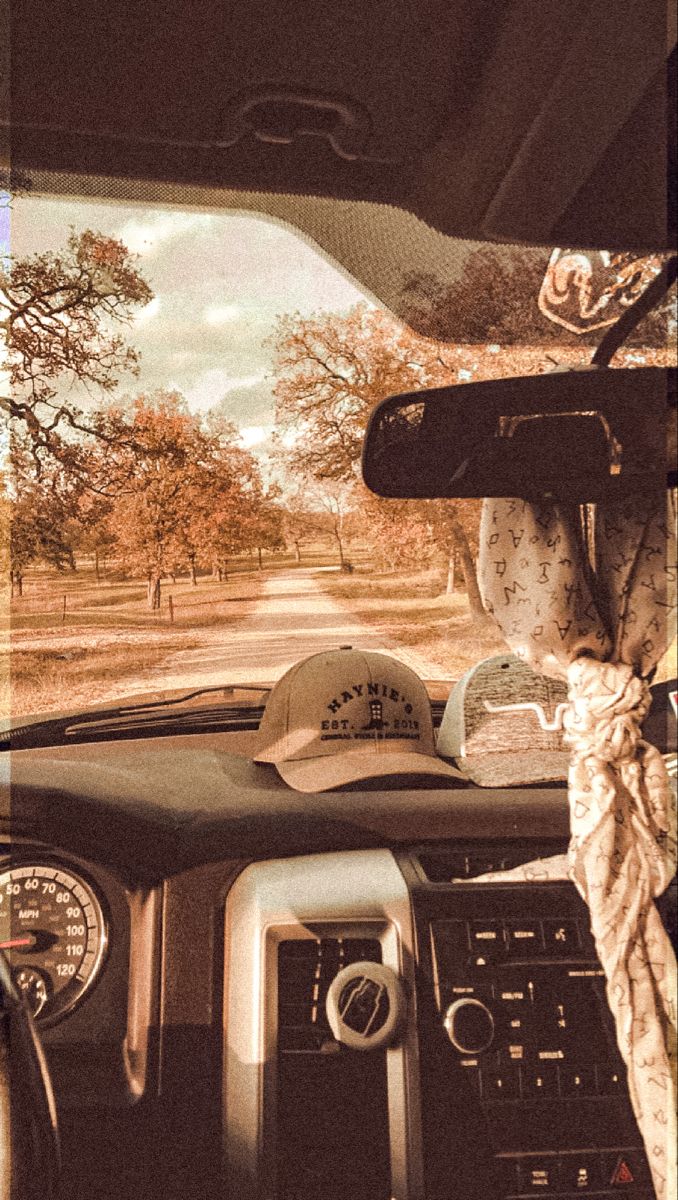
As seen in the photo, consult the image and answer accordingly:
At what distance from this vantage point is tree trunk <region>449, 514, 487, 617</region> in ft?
4.20

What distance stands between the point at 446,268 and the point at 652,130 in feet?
0.86

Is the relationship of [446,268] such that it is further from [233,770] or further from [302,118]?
[233,770]

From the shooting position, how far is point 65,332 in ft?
3.97

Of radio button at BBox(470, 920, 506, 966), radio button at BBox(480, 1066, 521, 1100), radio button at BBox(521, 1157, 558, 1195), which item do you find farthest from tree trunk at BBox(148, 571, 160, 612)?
radio button at BBox(521, 1157, 558, 1195)

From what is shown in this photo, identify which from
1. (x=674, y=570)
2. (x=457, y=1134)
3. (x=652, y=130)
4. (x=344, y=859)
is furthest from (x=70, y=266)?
(x=457, y=1134)

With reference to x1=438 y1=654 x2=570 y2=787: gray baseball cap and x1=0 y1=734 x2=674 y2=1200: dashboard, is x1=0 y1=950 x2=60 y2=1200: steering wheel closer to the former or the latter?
x1=0 y1=734 x2=674 y2=1200: dashboard

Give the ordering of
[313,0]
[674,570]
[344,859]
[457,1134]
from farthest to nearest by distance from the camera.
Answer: [344,859]
[457,1134]
[674,570]
[313,0]

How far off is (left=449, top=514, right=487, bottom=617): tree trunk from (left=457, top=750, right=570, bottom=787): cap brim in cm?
23

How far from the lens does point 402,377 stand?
1252mm

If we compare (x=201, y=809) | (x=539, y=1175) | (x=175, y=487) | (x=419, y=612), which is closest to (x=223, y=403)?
(x=175, y=487)

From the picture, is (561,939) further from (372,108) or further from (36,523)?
(372,108)

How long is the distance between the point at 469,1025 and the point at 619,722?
0.48 meters

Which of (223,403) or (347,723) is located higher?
(223,403)

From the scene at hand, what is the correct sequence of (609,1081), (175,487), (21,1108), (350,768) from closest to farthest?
(21,1108)
(175,487)
(609,1081)
(350,768)
